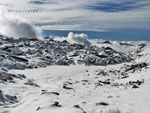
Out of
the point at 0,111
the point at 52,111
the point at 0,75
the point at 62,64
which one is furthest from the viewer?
the point at 62,64

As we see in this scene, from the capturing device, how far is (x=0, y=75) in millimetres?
17172

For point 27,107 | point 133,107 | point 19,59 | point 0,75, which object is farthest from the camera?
point 19,59

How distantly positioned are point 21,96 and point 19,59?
3403cm

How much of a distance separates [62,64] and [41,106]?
39.8 m

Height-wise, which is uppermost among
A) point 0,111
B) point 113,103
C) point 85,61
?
point 0,111

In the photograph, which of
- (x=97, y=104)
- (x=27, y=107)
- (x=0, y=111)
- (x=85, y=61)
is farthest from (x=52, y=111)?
(x=85, y=61)

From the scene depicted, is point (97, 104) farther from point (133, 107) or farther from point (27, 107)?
point (27, 107)

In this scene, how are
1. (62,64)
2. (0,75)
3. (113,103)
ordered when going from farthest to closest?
(62,64) → (0,75) → (113,103)

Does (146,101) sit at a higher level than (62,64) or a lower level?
higher

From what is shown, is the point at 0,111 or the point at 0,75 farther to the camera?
the point at 0,75

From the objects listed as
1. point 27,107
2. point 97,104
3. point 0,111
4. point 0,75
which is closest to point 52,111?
point 27,107

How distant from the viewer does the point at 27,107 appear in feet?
33.8

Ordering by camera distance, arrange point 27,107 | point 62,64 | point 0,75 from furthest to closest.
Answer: point 62,64
point 0,75
point 27,107

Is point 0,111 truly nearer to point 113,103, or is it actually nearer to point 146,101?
point 113,103
